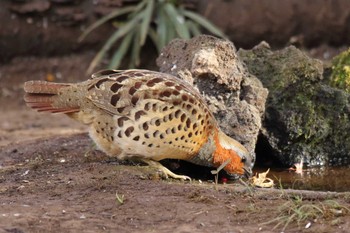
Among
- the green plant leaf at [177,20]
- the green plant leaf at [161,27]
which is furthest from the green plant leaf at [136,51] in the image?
the green plant leaf at [177,20]

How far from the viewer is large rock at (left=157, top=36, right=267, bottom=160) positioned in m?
7.42

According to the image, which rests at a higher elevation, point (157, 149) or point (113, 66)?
point (157, 149)

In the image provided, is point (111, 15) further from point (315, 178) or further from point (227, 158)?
point (227, 158)

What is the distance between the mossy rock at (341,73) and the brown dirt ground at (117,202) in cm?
197

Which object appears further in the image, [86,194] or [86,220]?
[86,194]

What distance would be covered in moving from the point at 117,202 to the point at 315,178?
2.23m

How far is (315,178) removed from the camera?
24.9 ft

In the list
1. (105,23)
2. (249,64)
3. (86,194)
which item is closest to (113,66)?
(105,23)

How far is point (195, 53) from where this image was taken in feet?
24.6

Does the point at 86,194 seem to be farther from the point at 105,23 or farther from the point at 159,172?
the point at 105,23

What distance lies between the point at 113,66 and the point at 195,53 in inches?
204

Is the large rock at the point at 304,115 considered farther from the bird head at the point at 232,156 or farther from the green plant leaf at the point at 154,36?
the green plant leaf at the point at 154,36

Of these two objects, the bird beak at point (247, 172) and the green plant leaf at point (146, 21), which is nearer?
the bird beak at point (247, 172)

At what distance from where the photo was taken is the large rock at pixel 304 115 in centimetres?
799
